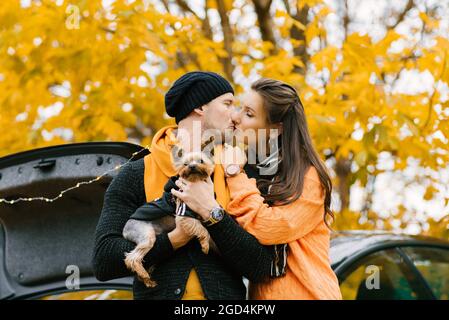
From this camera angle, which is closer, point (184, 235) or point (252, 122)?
point (184, 235)

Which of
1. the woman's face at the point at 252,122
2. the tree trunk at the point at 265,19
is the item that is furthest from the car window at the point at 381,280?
the tree trunk at the point at 265,19

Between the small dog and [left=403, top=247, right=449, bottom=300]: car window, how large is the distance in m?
2.11

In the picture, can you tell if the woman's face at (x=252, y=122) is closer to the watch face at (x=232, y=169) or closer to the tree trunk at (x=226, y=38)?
the watch face at (x=232, y=169)

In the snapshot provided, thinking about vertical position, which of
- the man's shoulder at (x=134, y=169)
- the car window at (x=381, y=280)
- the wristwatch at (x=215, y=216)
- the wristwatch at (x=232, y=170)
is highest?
the man's shoulder at (x=134, y=169)

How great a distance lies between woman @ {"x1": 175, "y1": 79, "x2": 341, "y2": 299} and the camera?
2.56m

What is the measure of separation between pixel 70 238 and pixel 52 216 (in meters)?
0.15

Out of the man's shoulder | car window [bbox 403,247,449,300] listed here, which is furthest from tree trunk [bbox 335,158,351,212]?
the man's shoulder

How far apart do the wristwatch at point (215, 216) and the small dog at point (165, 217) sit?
5 cm

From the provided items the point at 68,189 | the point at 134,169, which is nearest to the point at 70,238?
the point at 68,189

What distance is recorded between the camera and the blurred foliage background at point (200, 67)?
4684mm

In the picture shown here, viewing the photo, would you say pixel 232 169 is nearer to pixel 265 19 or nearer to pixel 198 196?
pixel 198 196

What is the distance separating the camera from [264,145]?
2.87 m

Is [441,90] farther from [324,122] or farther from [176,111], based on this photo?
[176,111]

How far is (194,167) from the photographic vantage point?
8.30ft
